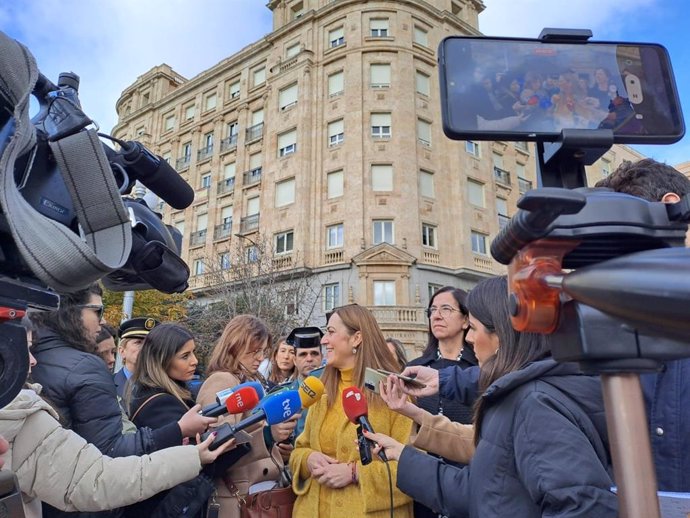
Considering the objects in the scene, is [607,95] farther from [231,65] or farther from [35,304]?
[231,65]

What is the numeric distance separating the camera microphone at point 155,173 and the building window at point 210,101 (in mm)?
31087

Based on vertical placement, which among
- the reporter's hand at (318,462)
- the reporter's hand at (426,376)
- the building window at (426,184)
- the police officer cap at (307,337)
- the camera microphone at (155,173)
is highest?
the building window at (426,184)

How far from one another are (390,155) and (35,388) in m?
22.3

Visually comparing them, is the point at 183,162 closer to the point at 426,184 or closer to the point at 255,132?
the point at 255,132

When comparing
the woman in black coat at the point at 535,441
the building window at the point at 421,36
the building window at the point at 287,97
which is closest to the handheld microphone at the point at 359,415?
the woman in black coat at the point at 535,441

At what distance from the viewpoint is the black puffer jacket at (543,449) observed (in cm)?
134

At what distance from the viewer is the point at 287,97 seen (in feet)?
87.6

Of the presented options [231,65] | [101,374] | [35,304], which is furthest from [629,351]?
[231,65]

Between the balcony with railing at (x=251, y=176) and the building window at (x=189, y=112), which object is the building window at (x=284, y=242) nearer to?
the balcony with railing at (x=251, y=176)

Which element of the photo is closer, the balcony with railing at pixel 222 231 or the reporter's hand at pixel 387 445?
the reporter's hand at pixel 387 445

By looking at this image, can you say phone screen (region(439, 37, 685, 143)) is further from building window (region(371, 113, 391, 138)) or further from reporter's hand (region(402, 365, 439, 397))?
building window (region(371, 113, 391, 138))

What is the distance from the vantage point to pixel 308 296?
2266 centimetres

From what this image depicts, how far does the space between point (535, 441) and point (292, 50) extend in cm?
2890

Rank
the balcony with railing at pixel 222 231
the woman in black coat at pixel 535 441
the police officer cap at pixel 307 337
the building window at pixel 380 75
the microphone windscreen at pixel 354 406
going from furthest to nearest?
the balcony with railing at pixel 222 231 < the building window at pixel 380 75 < the police officer cap at pixel 307 337 < the microphone windscreen at pixel 354 406 < the woman in black coat at pixel 535 441
